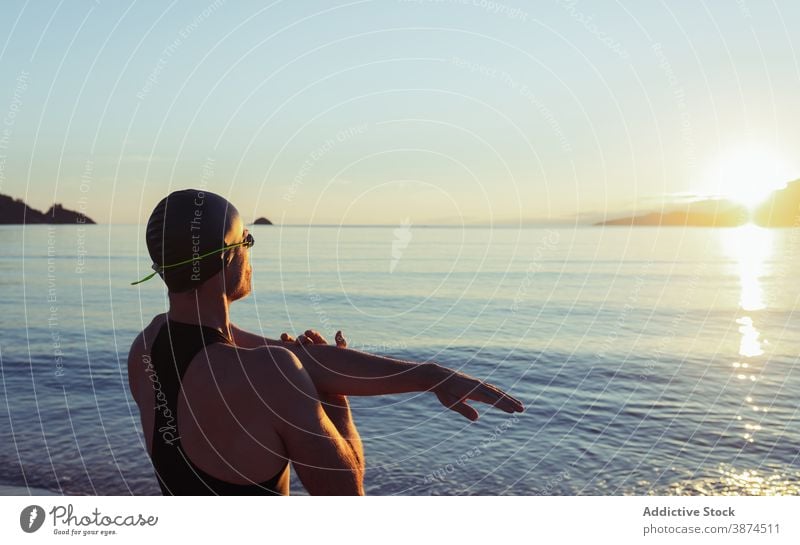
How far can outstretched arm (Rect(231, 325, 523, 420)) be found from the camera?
2836 mm

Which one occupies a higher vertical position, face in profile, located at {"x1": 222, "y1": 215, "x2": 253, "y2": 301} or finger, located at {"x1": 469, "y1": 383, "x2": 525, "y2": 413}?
face in profile, located at {"x1": 222, "y1": 215, "x2": 253, "y2": 301}

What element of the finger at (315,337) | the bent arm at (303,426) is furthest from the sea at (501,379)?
the bent arm at (303,426)

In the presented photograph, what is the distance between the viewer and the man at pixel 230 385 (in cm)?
279

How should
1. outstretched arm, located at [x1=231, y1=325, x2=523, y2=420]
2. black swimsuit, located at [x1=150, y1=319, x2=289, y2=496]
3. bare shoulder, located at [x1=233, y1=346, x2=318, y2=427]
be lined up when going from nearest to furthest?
bare shoulder, located at [x1=233, y1=346, x2=318, y2=427] → outstretched arm, located at [x1=231, y1=325, x2=523, y2=420] → black swimsuit, located at [x1=150, y1=319, x2=289, y2=496]

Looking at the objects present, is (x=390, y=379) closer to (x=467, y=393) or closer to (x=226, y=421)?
(x=467, y=393)

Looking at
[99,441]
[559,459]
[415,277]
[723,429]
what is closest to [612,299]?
[415,277]

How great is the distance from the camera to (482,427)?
14.9 metres

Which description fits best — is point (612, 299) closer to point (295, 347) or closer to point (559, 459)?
point (559, 459)

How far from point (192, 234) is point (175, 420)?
815 millimetres

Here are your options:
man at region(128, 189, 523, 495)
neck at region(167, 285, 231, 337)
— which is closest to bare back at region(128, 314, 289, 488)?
man at region(128, 189, 523, 495)

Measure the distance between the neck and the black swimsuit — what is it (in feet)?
0.10

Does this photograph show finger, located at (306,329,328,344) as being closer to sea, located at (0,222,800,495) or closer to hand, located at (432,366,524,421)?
hand, located at (432,366,524,421)

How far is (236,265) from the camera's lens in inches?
126

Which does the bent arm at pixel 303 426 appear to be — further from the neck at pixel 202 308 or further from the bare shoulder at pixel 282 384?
the neck at pixel 202 308
